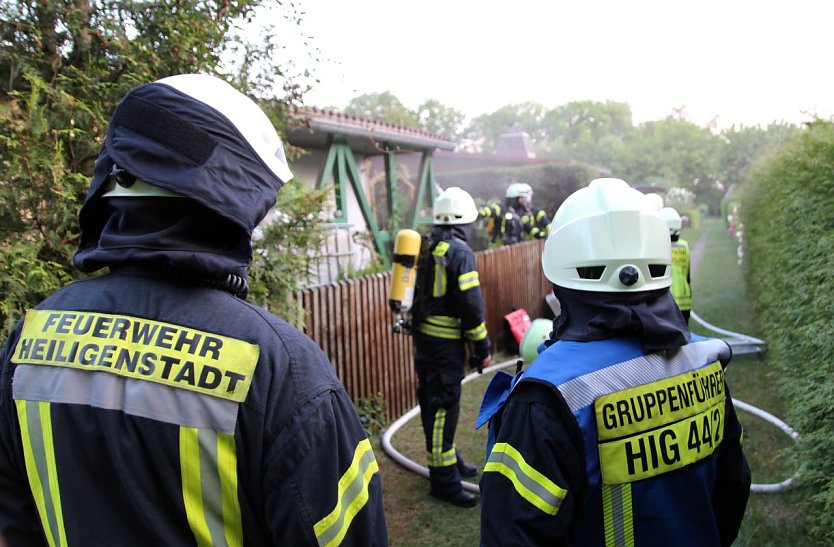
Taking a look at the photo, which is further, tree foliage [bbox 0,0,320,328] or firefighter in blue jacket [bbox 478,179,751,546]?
tree foliage [bbox 0,0,320,328]

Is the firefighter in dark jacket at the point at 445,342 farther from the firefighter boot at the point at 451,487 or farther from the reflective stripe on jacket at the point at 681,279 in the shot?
the reflective stripe on jacket at the point at 681,279

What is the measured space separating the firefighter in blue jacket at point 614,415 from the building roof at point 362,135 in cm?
542

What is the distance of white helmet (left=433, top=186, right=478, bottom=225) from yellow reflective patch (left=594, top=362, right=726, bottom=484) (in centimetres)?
311

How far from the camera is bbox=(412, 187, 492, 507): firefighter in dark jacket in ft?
14.2

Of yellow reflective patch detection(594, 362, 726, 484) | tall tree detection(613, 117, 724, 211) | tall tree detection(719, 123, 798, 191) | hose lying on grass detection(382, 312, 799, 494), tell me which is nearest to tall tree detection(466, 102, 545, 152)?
tall tree detection(613, 117, 724, 211)

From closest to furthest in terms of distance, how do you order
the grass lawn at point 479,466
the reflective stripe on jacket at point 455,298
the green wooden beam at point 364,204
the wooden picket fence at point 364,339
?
the grass lawn at point 479,466 → the reflective stripe on jacket at point 455,298 → the wooden picket fence at point 364,339 → the green wooden beam at point 364,204

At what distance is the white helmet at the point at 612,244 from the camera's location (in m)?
1.76

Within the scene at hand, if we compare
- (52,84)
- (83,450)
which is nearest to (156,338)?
(83,450)

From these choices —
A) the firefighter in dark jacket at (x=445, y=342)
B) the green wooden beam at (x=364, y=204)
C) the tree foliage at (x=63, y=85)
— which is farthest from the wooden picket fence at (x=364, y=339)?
the green wooden beam at (x=364, y=204)

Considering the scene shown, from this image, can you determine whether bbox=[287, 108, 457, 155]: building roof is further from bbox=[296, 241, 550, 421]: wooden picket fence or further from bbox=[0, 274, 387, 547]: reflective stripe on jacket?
bbox=[0, 274, 387, 547]: reflective stripe on jacket

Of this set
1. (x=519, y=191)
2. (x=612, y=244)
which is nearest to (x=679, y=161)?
(x=519, y=191)

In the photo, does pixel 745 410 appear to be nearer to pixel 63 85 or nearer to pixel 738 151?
pixel 63 85

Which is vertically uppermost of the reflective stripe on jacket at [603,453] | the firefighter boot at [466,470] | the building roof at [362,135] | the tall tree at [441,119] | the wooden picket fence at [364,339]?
the tall tree at [441,119]

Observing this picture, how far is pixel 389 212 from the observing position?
11.1 m
